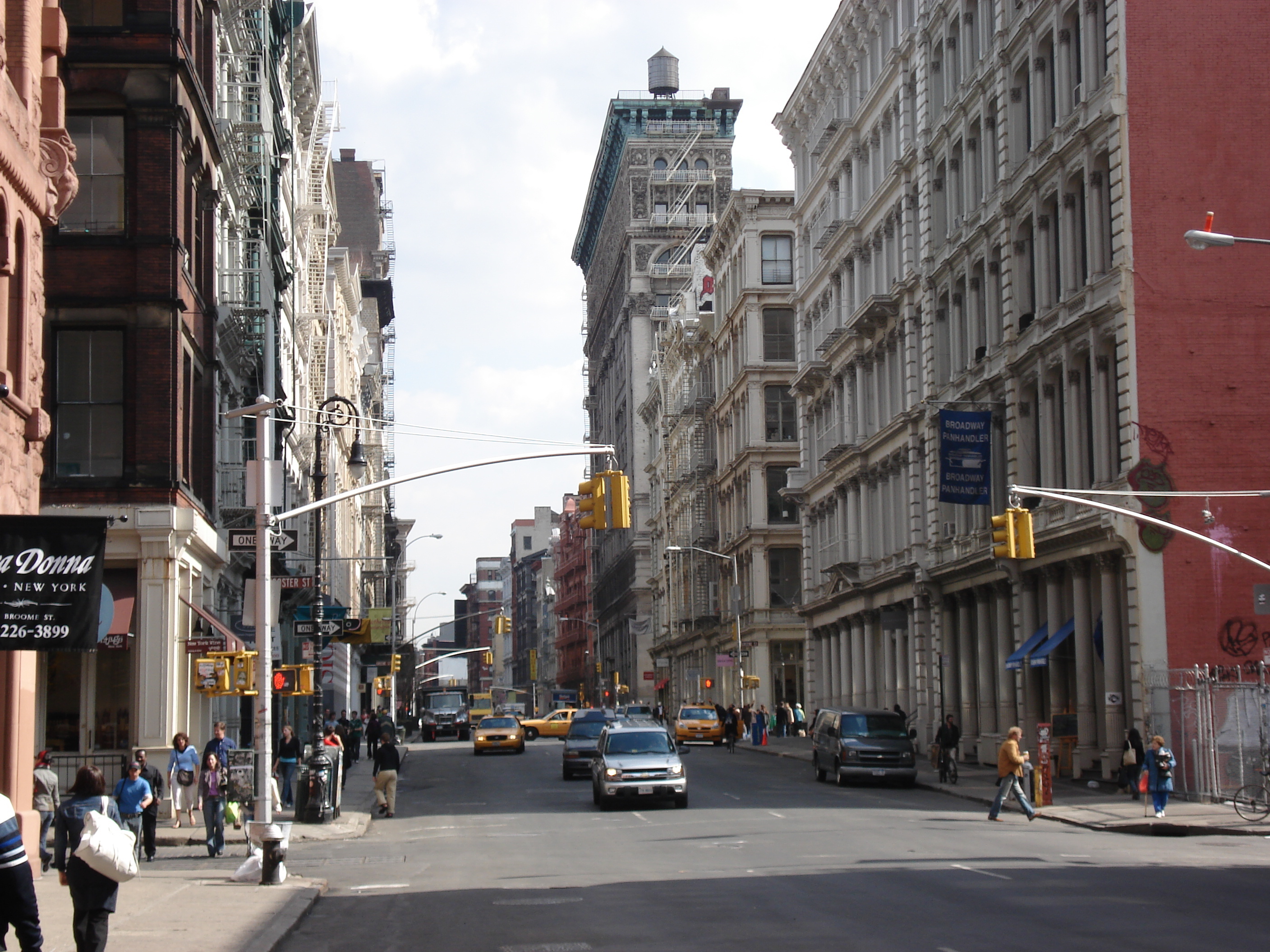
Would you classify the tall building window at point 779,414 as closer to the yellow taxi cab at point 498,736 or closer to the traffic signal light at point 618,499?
the yellow taxi cab at point 498,736

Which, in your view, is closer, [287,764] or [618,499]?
[618,499]

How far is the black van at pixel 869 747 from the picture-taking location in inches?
1576

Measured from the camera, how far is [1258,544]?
35844 mm

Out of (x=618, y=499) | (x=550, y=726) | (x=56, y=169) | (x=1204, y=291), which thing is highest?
(x=1204, y=291)

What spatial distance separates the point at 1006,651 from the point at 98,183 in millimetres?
26325

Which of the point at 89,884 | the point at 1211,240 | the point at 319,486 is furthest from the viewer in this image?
the point at 319,486

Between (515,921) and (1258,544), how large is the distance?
2426 centimetres

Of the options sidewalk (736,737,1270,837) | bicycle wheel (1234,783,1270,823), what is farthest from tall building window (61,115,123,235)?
bicycle wheel (1234,783,1270,823)

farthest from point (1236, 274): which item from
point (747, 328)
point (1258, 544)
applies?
point (747, 328)

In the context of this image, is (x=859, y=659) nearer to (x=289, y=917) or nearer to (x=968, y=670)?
(x=968, y=670)

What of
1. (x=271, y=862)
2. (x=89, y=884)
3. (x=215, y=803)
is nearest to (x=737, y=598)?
(x=215, y=803)

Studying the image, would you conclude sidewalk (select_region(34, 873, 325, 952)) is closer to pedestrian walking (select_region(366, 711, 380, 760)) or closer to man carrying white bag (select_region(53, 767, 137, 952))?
man carrying white bag (select_region(53, 767, 137, 952))

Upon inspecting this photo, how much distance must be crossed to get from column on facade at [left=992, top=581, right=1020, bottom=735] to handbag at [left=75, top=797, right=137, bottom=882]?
113ft

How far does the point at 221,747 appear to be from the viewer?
26.8 metres
